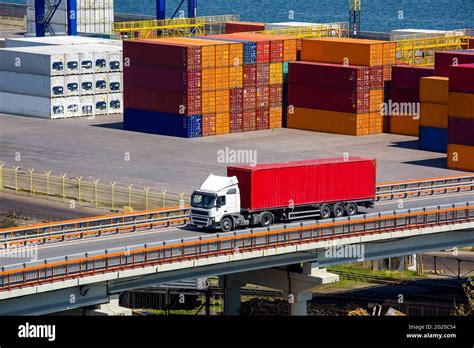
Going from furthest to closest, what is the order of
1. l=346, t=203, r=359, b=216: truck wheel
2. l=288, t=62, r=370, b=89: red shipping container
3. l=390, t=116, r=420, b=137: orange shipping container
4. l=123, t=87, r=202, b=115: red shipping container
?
1. l=390, t=116, r=420, b=137: orange shipping container
2. l=288, t=62, r=370, b=89: red shipping container
3. l=123, t=87, r=202, b=115: red shipping container
4. l=346, t=203, r=359, b=216: truck wheel

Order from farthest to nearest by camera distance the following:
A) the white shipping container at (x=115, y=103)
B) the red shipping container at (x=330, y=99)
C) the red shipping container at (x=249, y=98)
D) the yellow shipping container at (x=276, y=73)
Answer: the white shipping container at (x=115, y=103)
the yellow shipping container at (x=276, y=73)
the red shipping container at (x=249, y=98)
the red shipping container at (x=330, y=99)

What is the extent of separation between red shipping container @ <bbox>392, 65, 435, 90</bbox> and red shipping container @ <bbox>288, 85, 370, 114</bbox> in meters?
2.64

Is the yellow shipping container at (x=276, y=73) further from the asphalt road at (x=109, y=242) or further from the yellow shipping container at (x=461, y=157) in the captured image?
the asphalt road at (x=109, y=242)

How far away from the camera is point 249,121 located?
113062mm

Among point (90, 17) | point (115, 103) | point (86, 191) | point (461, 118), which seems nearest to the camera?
point (86, 191)

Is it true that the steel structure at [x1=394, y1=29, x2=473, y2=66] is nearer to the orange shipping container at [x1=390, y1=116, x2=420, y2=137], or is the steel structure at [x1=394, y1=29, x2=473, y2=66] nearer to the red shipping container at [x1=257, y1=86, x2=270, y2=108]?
the orange shipping container at [x1=390, y1=116, x2=420, y2=137]

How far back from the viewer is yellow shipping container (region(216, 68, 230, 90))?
109 m

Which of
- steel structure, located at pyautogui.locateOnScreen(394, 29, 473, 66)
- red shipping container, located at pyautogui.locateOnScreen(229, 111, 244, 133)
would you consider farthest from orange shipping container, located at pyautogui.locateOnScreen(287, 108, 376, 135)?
steel structure, located at pyautogui.locateOnScreen(394, 29, 473, 66)

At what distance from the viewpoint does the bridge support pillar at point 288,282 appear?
192ft

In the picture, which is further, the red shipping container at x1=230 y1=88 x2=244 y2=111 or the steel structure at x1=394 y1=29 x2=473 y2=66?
the steel structure at x1=394 y1=29 x2=473 y2=66

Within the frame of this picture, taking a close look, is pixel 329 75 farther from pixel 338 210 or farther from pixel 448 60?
pixel 338 210

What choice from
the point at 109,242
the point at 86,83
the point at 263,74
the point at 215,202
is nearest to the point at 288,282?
the point at 215,202

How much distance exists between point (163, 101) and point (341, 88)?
553 inches

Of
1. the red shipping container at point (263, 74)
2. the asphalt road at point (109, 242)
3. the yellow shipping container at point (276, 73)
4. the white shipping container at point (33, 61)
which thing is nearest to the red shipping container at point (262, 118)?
the red shipping container at point (263, 74)
